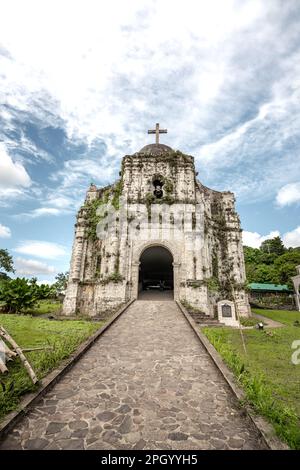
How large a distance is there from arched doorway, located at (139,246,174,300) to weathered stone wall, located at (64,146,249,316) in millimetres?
2288

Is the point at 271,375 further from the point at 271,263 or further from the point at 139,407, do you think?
the point at 271,263

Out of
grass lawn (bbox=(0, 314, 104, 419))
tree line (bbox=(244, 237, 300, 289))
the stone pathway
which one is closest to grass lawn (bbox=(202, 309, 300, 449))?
the stone pathway

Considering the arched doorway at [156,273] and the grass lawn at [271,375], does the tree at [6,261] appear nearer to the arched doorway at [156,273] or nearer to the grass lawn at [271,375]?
the arched doorway at [156,273]

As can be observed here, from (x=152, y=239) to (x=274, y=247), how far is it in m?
44.1

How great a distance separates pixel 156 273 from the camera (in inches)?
1050

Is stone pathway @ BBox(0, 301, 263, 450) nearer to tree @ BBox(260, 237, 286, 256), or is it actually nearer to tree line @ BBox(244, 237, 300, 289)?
tree line @ BBox(244, 237, 300, 289)

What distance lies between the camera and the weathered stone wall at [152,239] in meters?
15.7

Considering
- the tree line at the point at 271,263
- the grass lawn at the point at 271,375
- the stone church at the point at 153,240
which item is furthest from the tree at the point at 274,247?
the grass lawn at the point at 271,375

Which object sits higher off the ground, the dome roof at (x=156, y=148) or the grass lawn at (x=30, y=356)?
the dome roof at (x=156, y=148)

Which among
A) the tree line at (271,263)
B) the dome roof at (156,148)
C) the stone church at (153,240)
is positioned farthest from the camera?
the tree line at (271,263)

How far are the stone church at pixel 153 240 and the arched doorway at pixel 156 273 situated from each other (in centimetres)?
43

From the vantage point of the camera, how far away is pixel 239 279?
1838cm

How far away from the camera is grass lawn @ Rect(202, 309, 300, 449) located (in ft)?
12.9

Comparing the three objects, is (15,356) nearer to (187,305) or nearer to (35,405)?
(35,405)
